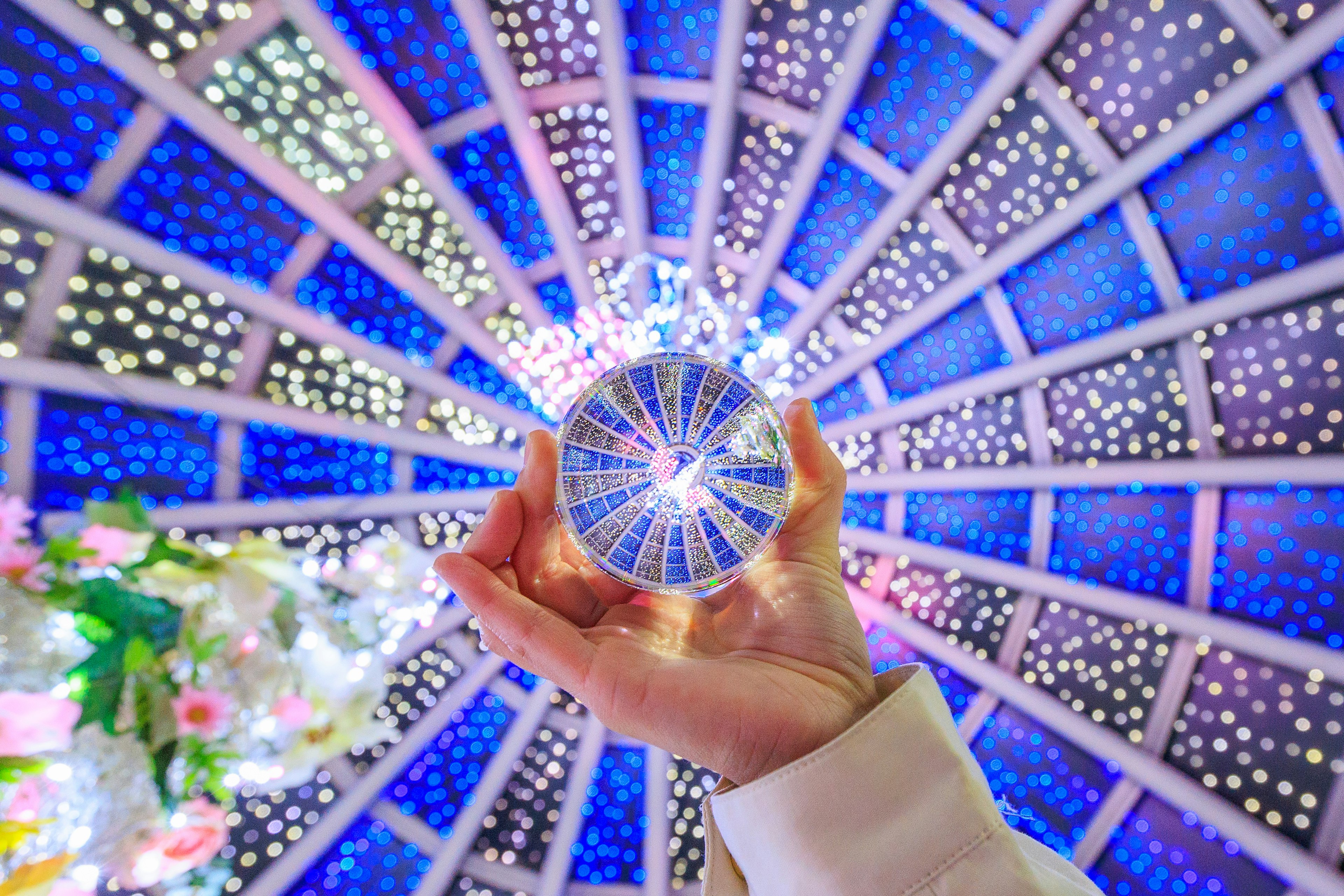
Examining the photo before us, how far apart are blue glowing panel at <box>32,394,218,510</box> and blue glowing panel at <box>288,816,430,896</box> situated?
562 centimetres

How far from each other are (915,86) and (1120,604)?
6.64 metres

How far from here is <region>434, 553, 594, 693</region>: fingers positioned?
7.41ft

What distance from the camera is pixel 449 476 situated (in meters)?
9.29

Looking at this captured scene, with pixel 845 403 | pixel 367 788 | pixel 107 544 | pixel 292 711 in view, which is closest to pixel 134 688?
pixel 107 544

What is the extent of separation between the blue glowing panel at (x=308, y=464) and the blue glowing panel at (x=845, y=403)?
6469mm

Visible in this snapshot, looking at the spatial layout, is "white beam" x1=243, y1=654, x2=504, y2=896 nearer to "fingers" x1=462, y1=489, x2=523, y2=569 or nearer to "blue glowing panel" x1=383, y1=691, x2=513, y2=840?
"blue glowing panel" x1=383, y1=691, x2=513, y2=840

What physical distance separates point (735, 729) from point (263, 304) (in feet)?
23.8

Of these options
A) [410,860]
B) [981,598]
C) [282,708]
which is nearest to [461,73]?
[282,708]

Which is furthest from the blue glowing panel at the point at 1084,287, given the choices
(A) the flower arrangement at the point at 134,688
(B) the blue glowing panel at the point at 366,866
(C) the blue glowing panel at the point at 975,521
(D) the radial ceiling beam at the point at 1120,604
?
(B) the blue glowing panel at the point at 366,866

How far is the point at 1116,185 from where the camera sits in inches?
248

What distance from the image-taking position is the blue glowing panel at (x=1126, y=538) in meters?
7.23

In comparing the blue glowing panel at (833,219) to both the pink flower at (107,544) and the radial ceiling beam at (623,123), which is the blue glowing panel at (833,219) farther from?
the pink flower at (107,544)

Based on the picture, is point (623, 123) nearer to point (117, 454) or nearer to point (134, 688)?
point (117, 454)

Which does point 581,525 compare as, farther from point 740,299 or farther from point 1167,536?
point 1167,536
